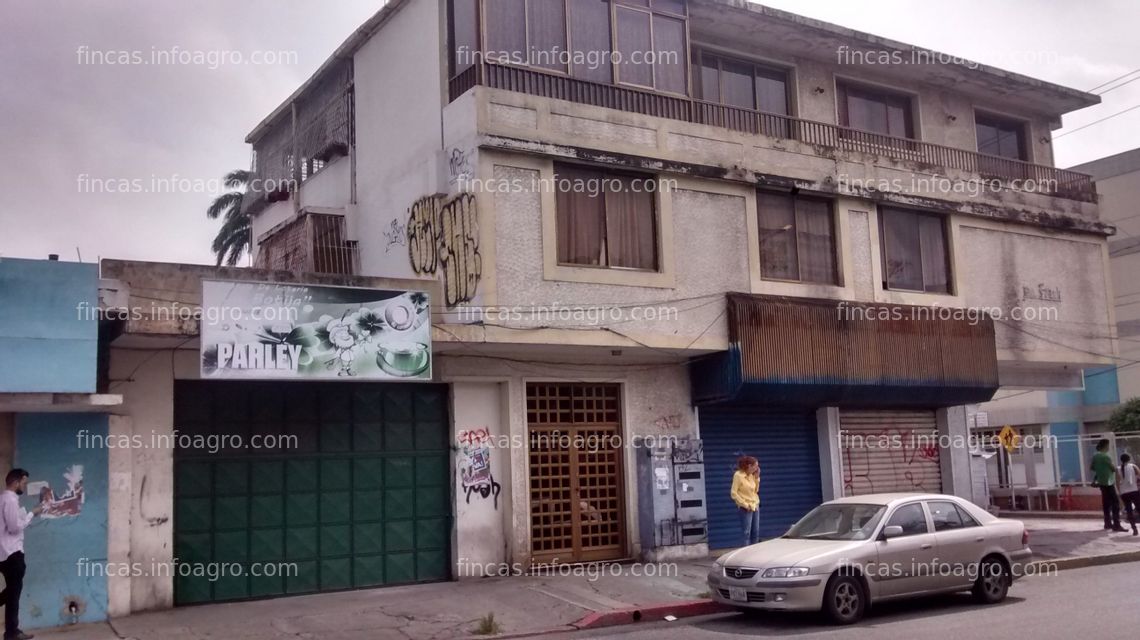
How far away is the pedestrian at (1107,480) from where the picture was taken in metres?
18.8

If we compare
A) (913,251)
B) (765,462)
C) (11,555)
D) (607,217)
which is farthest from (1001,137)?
(11,555)

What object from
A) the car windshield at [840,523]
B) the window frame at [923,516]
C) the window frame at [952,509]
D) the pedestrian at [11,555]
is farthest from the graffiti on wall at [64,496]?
the window frame at [952,509]

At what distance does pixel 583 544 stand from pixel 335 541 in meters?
3.97

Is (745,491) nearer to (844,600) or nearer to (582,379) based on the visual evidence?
(582,379)

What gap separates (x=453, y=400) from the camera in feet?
49.4

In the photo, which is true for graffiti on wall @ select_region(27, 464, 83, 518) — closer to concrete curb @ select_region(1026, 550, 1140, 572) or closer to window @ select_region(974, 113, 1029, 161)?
concrete curb @ select_region(1026, 550, 1140, 572)

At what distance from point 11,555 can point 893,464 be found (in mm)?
15614

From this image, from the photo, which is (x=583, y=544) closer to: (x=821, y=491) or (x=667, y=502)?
(x=667, y=502)

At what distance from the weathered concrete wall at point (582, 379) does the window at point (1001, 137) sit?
1055cm

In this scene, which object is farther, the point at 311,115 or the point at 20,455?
the point at 311,115

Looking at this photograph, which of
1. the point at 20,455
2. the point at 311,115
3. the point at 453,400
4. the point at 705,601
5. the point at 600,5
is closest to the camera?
the point at 20,455

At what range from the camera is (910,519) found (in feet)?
39.0

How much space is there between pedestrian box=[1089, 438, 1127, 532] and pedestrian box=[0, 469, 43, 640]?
17858 mm

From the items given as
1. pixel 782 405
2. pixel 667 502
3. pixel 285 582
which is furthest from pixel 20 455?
pixel 782 405
